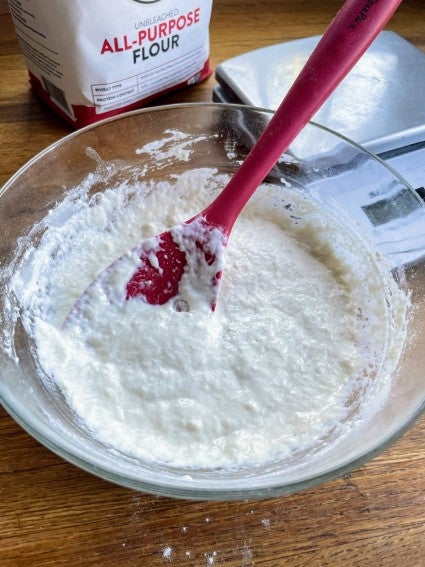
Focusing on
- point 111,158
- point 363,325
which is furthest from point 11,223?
point 363,325

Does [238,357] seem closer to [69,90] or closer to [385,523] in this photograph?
[385,523]

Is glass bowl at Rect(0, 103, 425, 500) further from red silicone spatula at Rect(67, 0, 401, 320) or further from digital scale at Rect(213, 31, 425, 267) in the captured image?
red silicone spatula at Rect(67, 0, 401, 320)

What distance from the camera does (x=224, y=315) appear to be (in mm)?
832

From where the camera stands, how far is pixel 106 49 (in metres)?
0.94

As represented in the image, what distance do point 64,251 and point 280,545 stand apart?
1.68 feet

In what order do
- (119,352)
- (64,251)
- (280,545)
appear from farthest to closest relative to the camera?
(64,251) < (119,352) < (280,545)

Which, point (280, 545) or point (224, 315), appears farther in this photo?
point (224, 315)

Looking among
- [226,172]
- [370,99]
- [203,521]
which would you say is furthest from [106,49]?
[203,521]

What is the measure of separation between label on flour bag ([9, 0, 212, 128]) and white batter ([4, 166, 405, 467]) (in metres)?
0.18

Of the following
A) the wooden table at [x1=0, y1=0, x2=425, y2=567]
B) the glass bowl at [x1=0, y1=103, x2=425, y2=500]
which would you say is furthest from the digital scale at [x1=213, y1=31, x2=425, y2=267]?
the wooden table at [x1=0, y1=0, x2=425, y2=567]

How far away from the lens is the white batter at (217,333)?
0.71 metres

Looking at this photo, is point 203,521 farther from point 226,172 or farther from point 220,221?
point 226,172

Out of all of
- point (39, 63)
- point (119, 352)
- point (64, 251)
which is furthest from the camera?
point (39, 63)

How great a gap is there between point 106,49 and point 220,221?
0.34m
